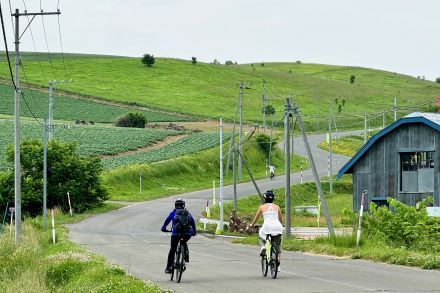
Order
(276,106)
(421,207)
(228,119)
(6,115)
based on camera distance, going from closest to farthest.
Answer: (421,207), (6,115), (228,119), (276,106)

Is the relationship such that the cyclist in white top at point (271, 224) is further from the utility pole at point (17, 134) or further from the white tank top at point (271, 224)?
the utility pole at point (17, 134)

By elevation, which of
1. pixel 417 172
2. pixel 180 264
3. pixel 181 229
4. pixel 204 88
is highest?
pixel 204 88

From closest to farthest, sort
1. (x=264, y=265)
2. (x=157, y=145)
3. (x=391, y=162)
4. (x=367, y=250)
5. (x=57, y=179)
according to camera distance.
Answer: (x=264, y=265) → (x=367, y=250) → (x=391, y=162) → (x=57, y=179) → (x=157, y=145)

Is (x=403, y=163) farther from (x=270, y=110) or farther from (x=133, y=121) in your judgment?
(x=270, y=110)

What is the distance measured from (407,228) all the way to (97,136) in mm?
72580

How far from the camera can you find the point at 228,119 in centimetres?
12388

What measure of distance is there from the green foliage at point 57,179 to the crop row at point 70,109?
156 feet

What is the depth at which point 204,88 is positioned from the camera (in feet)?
522

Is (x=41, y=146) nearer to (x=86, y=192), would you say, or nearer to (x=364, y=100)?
(x=86, y=192)

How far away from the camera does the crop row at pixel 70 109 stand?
115000mm

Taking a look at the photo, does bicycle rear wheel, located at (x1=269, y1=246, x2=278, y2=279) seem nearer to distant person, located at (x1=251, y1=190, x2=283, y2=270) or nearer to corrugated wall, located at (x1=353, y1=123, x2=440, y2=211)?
distant person, located at (x1=251, y1=190, x2=283, y2=270)

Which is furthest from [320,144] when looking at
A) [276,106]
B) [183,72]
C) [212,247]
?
[212,247]

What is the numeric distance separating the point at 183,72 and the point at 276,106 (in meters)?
37.9

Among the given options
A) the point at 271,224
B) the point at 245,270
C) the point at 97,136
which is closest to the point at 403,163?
the point at 245,270
